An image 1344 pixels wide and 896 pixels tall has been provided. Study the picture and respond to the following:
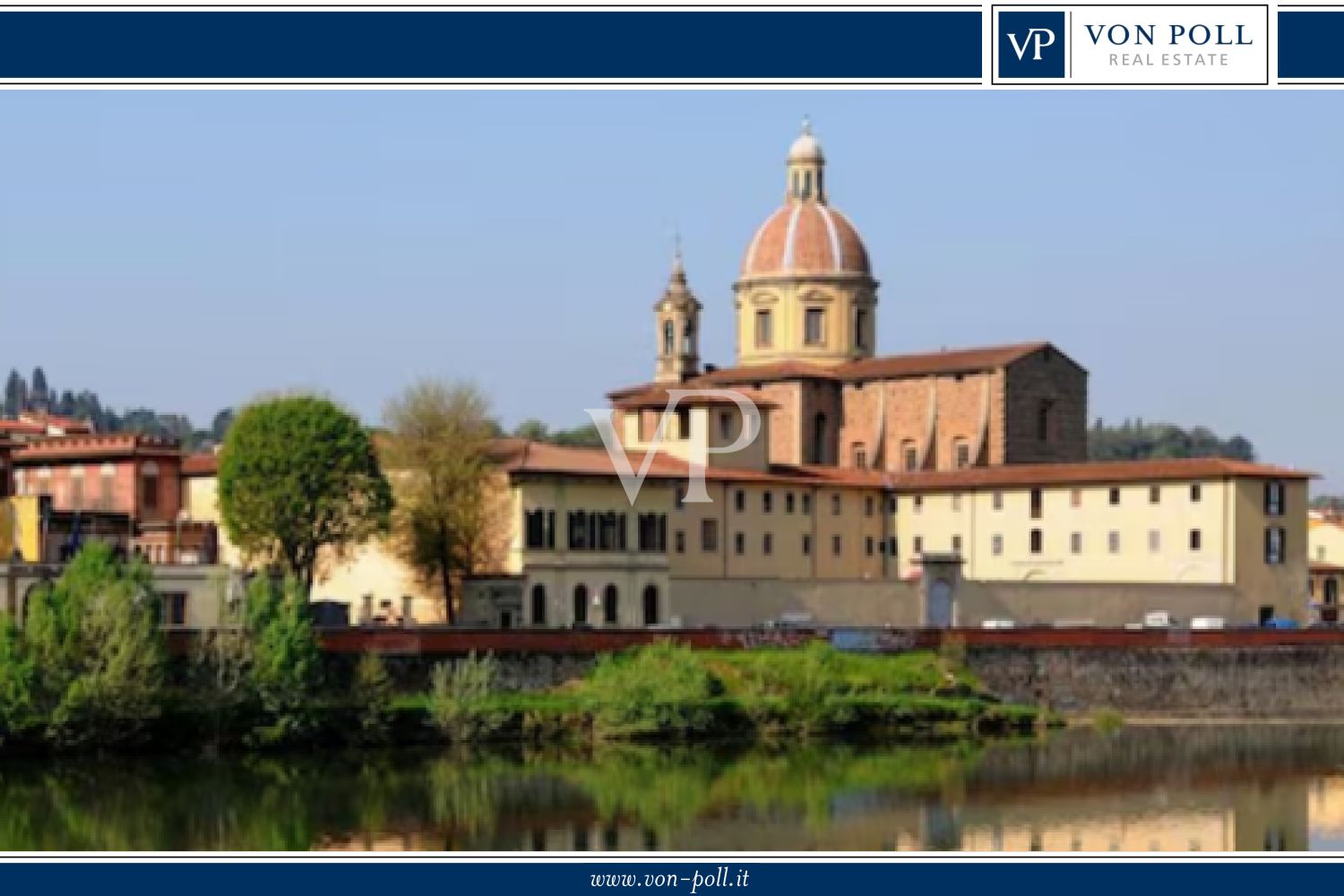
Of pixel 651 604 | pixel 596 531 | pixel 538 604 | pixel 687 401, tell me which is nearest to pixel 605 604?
pixel 651 604

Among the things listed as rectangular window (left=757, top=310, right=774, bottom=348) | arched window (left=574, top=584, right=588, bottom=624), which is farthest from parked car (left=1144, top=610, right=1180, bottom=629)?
rectangular window (left=757, top=310, right=774, bottom=348)

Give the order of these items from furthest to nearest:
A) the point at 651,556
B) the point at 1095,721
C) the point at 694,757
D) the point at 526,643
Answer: the point at 651,556, the point at 1095,721, the point at 526,643, the point at 694,757

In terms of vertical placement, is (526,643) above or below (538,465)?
below

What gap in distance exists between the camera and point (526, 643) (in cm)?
5262

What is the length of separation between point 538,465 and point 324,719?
42.5 ft

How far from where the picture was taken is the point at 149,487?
6494cm

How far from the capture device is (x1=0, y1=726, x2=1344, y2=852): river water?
3688 cm

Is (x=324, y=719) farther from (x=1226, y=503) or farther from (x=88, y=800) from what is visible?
(x=1226, y=503)

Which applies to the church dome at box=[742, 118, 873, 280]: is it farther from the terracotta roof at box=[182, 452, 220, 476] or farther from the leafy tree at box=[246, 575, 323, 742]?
the leafy tree at box=[246, 575, 323, 742]

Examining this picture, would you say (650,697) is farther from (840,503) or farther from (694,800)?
(840,503)

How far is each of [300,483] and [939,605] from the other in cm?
1727

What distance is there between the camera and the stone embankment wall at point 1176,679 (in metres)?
57.9

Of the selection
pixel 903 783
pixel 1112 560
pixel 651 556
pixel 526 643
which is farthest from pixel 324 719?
pixel 1112 560

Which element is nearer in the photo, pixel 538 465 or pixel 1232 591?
pixel 538 465
